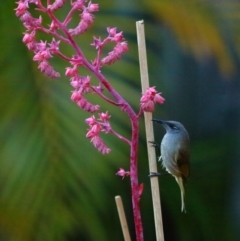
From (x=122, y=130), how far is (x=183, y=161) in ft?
1.39

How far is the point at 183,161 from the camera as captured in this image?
74 centimetres

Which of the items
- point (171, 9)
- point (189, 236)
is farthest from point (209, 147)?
point (171, 9)

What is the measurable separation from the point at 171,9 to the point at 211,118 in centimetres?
28

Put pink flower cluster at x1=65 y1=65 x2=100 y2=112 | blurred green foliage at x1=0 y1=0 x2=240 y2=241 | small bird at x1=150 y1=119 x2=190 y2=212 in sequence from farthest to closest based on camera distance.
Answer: blurred green foliage at x1=0 y1=0 x2=240 y2=241 → small bird at x1=150 y1=119 x2=190 y2=212 → pink flower cluster at x1=65 y1=65 x2=100 y2=112

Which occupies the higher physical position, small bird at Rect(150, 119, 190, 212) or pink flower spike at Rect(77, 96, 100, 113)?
pink flower spike at Rect(77, 96, 100, 113)

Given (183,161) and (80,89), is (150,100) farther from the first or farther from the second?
(183,161)

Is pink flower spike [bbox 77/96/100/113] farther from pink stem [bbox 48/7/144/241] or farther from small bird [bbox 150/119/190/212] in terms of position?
small bird [bbox 150/119/190/212]

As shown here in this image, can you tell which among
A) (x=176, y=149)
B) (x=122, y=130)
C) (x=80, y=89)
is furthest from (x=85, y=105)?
(x=122, y=130)

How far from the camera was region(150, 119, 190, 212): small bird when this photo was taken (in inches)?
27.0

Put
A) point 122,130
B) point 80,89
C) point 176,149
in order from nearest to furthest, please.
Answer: point 80,89, point 176,149, point 122,130

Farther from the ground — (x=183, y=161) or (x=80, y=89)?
(x=80, y=89)

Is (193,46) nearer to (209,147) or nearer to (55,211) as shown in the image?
(209,147)

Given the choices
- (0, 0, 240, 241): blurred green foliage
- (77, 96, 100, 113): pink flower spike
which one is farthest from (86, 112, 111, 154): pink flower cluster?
(0, 0, 240, 241): blurred green foliage

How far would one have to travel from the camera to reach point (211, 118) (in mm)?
1261
